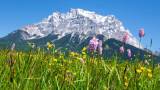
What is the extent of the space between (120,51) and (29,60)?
180 cm

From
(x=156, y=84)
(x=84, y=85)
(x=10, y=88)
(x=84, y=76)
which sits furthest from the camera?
(x=156, y=84)

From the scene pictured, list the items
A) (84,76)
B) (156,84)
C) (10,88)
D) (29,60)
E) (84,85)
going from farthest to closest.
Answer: (156,84) → (29,60) → (84,76) → (84,85) → (10,88)

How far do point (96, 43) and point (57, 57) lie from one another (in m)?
1.98

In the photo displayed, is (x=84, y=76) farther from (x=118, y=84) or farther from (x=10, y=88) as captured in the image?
(x=10, y=88)

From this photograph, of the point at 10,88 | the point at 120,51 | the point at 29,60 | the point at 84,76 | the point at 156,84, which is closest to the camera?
the point at 10,88

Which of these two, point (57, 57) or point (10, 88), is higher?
point (57, 57)

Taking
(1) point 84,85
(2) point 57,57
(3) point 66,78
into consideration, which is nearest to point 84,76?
(1) point 84,85

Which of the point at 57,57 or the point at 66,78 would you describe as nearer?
the point at 66,78

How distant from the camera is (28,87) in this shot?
3.70 metres

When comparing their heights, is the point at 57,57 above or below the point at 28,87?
above

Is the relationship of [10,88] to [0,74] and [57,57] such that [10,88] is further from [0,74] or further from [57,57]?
[57,57]

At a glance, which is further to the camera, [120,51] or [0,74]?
[120,51]

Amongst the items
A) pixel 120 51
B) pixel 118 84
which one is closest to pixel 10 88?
pixel 118 84

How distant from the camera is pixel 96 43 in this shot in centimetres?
533
